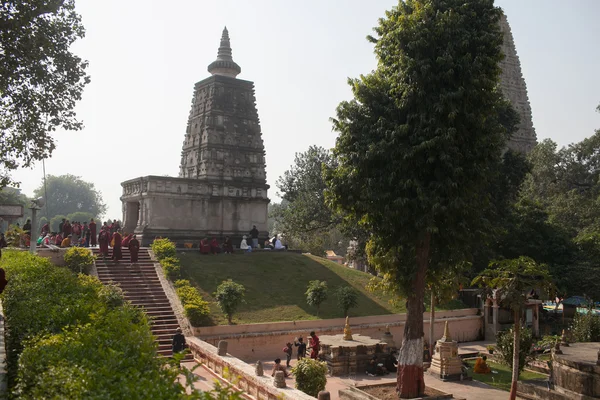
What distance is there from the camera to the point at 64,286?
13.5 m

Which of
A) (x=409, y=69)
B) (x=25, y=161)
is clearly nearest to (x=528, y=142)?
(x=409, y=69)

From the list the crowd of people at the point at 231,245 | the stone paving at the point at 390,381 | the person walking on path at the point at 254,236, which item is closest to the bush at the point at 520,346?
the stone paving at the point at 390,381

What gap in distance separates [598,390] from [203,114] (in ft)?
85.1

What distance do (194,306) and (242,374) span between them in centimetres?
613

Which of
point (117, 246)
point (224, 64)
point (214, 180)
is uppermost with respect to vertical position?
point (224, 64)

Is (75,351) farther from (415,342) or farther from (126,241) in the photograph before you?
(126,241)

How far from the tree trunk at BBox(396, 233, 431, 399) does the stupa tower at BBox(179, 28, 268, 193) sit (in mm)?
19258

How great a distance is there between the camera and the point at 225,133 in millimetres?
32906

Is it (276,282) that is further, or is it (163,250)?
(276,282)

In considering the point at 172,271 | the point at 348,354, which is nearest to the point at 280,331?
the point at 348,354

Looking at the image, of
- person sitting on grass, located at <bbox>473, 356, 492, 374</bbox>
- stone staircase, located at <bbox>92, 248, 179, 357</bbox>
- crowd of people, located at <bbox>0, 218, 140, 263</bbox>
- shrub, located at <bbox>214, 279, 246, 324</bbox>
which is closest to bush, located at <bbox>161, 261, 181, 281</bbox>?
stone staircase, located at <bbox>92, 248, 179, 357</bbox>

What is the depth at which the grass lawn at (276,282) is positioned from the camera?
2297 centimetres

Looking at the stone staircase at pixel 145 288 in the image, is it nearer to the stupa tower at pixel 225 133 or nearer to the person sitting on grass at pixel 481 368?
the stupa tower at pixel 225 133

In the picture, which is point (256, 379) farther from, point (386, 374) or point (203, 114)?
point (203, 114)
